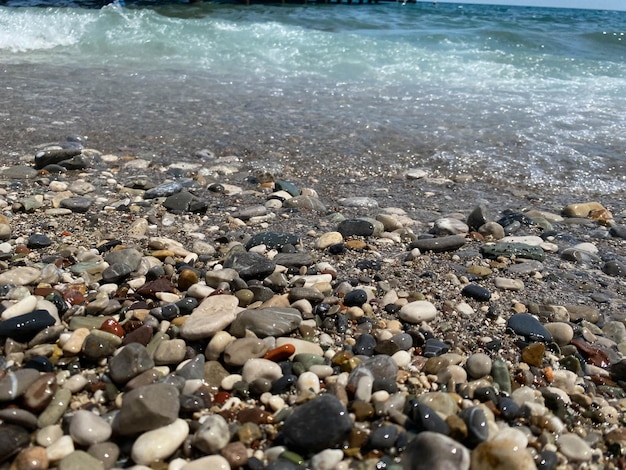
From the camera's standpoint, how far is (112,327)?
1.83 m

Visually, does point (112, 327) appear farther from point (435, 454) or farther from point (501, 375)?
point (501, 375)

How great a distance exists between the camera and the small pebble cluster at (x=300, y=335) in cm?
142

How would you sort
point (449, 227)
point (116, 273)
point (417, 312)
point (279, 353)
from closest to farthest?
point (279, 353) < point (417, 312) < point (116, 273) < point (449, 227)

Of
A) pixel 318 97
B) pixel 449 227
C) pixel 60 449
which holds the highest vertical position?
pixel 318 97

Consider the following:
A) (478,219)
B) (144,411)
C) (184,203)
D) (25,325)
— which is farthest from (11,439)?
(478,219)

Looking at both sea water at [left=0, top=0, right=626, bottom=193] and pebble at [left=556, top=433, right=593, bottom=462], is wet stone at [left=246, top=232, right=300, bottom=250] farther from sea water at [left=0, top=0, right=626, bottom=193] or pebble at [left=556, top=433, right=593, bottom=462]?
pebble at [left=556, top=433, right=593, bottom=462]

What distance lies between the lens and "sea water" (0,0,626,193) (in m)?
4.17

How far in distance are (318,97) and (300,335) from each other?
14.4ft

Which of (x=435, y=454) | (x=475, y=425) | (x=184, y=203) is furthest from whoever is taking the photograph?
(x=184, y=203)

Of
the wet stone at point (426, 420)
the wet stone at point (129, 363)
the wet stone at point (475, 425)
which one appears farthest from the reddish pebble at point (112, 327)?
the wet stone at point (475, 425)

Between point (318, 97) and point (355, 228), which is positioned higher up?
point (318, 97)

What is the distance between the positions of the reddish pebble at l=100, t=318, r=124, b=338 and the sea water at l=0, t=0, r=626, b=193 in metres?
2.20

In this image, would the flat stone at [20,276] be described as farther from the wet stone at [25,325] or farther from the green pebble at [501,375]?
the green pebble at [501,375]

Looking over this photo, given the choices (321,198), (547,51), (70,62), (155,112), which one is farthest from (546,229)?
(547,51)
